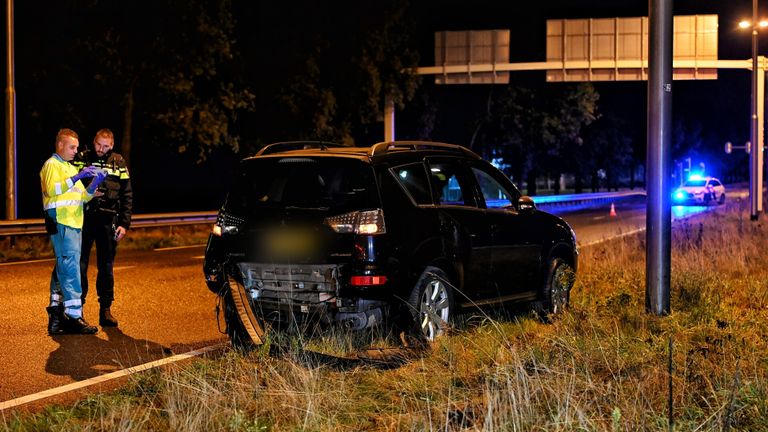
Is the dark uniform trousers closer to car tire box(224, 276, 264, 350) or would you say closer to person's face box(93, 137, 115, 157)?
person's face box(93, 137, 115, 157)

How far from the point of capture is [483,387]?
594 centimetres

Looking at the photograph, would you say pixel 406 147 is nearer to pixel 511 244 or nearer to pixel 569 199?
pixel 511 244

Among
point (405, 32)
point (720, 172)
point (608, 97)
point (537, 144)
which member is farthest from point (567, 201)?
point (720, 172)

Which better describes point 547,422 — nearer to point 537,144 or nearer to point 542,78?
point 542,78

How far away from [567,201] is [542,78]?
Result: 71.2 ft

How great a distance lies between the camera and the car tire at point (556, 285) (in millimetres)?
9398

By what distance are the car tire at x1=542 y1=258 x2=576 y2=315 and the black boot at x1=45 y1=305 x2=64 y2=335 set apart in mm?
4502

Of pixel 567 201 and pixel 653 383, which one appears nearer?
pixel 653 383

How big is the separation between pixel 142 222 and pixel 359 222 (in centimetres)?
1739

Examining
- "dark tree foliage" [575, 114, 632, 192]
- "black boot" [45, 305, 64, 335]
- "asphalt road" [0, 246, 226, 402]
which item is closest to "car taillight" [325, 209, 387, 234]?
"asphalt road" [0, 246, 226, 402]

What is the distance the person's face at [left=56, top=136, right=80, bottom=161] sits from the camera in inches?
350

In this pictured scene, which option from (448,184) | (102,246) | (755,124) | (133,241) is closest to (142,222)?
(133,241)

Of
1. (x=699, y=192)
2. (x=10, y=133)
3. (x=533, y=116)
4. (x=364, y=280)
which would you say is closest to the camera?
(x=364, y=280)

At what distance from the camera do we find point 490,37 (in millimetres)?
29703
